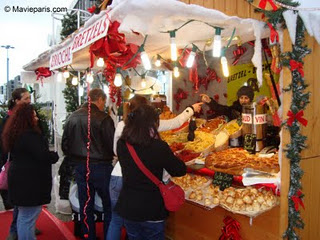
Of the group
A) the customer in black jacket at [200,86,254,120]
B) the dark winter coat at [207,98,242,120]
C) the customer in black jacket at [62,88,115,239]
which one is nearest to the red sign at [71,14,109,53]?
the customer in black jacket at [62,88,115,239]

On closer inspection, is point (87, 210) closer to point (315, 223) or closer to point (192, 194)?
point (192, 194)

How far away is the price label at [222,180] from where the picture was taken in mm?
3449

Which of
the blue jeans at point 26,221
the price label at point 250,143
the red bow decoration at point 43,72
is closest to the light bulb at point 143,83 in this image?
the red bow decoration at point 43,72

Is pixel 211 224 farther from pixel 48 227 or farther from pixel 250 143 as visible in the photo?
pixel 48 227

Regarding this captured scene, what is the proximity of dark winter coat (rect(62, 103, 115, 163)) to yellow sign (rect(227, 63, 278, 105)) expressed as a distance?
109 inches

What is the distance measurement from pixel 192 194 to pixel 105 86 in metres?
4.35

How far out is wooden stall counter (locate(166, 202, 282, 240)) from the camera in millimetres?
3154

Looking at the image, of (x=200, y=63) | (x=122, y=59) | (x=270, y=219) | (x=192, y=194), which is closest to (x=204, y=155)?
(x=192, y=194)

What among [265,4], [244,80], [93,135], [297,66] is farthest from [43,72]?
[297,66]

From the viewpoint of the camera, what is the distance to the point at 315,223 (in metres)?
3.29

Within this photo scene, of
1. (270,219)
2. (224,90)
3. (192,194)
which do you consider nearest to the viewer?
(270,219)

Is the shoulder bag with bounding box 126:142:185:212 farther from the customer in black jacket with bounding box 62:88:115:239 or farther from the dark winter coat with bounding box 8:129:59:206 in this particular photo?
the customer in black jacket with bounding box 62:88:115:239

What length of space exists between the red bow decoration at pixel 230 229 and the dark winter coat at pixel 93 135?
1579 millimetres

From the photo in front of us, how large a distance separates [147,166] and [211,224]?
155 cm
